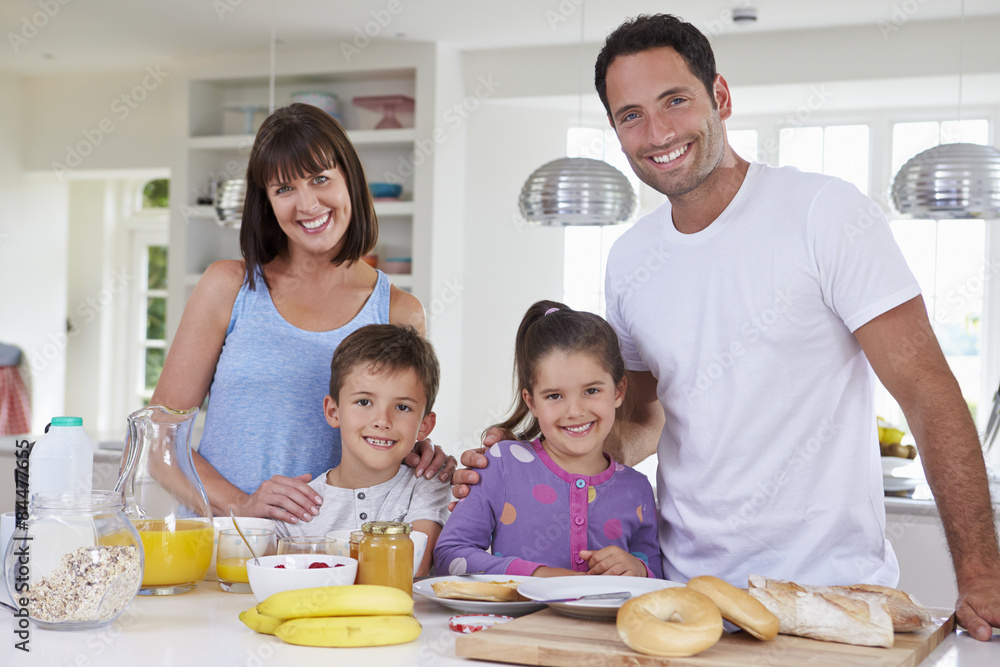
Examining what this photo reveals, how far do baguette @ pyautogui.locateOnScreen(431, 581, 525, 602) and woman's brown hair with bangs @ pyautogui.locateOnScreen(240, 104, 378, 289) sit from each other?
2.60ft

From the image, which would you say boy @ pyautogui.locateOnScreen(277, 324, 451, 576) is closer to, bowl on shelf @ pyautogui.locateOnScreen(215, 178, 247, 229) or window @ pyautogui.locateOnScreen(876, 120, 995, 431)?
bowl on shelf @ pyautogui.locateOnScreen(215, 178, 247, 229)

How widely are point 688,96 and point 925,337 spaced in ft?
1.62

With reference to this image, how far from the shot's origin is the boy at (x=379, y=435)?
5.16 ft

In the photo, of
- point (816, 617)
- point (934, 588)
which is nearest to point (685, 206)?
point (816, 617)

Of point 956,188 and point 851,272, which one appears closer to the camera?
point 851,272

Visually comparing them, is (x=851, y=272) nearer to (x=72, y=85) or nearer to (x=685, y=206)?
(x=685, y=206)

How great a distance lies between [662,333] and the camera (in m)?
1.52

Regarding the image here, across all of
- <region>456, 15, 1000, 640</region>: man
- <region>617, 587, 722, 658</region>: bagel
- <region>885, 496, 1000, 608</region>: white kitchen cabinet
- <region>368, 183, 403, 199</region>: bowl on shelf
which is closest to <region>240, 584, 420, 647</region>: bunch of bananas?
<region>617, 587, 722, 658</region>: bagel

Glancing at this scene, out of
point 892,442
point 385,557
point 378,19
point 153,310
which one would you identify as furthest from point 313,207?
point 153,310

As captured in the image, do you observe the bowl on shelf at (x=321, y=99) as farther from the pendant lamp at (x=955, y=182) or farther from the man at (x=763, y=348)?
the man at (x=763, y=348)

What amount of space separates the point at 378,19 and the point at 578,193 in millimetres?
1798

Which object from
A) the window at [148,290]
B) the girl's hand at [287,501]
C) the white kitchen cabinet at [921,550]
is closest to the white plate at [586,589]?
the girl's hand at [287,501]

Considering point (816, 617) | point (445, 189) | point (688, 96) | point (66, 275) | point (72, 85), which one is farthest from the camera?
point (66, 275)

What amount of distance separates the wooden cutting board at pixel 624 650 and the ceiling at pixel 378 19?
12.1 feet
